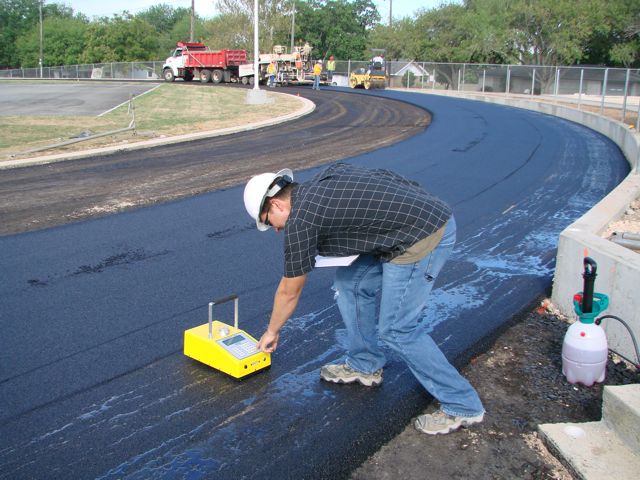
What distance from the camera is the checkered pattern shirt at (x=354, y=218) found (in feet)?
10.7

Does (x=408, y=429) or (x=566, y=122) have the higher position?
(x=566, y=122)

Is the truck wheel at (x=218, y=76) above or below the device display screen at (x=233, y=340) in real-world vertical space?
above

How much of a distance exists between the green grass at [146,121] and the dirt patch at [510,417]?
427 inches

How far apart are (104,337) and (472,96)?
99.8 ft

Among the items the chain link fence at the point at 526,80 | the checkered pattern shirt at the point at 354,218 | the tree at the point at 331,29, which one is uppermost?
the tree at the point at 331,29

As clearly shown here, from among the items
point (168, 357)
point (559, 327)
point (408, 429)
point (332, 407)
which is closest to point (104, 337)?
point (168, 357)

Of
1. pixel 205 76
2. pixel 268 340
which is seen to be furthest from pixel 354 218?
pixel 205 76

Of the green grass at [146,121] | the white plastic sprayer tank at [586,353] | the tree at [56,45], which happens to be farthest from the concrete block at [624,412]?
the tree at [56,45]

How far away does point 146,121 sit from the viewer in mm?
18359

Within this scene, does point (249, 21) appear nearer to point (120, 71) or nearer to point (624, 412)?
point (120, 71)

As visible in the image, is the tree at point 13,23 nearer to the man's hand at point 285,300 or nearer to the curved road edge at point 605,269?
the curved road edge at point 605,269

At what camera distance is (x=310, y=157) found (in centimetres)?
1270

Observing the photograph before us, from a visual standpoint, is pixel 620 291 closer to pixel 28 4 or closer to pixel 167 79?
pixel 167 79

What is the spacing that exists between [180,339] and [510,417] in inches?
90.9
